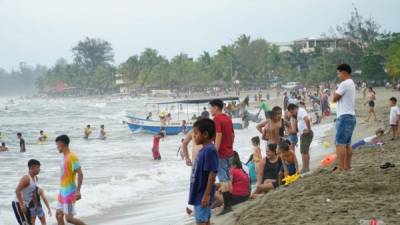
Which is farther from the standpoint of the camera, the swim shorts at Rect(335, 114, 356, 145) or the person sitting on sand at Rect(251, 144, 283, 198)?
the person sitting on sand at Rect(251, 144, 283, 198)

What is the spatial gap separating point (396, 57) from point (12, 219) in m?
39.3

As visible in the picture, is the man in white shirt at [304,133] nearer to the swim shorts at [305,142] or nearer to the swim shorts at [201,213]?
the swim shorts at [305,142]

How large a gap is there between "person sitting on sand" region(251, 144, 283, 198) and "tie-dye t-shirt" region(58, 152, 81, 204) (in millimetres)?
3011

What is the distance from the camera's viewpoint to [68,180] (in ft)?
26.0

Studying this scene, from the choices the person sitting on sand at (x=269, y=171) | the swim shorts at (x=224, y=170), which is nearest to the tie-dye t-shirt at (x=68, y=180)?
the swim shorts at (x=224, y=170)

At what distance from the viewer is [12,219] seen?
1218 cm

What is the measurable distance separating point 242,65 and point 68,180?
3819 inches

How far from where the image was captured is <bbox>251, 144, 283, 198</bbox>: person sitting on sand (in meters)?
9.56

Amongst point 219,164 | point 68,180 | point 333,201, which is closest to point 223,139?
point 219,164

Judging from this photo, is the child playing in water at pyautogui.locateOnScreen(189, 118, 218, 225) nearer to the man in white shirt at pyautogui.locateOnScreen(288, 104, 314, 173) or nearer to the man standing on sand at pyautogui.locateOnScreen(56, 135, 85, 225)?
the man standing on sand at pyautogui.locateOnScreen(56, 135, 85, 225)

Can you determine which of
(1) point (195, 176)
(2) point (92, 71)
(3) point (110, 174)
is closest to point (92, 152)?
(3) point (110, 174)

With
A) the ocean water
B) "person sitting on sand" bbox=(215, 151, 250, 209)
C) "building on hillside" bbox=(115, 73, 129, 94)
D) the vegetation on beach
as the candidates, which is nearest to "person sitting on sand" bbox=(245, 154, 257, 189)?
the ocean water

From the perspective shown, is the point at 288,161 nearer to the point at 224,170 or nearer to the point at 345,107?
the point at 345,107

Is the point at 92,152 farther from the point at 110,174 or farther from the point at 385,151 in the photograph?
the point at 385,151
